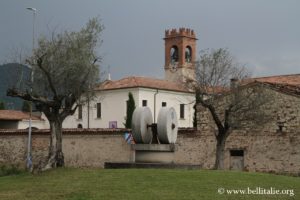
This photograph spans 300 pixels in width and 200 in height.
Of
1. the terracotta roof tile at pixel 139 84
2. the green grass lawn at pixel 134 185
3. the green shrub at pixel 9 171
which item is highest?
the terracotta roof tile at pixel 139 84

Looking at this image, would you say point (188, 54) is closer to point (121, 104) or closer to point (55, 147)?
point (121, 104)

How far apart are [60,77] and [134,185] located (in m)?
8.80

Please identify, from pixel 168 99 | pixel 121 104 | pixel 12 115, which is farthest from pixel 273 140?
pixel 12 115

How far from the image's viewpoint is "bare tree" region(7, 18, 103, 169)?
2148 centimetres

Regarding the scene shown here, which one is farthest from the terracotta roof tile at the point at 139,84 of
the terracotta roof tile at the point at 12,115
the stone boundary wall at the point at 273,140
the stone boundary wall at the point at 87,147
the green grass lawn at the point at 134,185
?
the green grass lawn at the point at 134,185

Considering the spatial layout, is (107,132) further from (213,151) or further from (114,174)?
(114,174)

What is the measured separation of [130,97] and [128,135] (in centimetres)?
2493

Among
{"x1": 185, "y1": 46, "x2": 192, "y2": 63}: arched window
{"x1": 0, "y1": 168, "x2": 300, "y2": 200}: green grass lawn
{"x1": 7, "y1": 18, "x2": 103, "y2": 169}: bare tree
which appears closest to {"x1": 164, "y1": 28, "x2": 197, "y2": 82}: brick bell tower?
{"x1": 185, "y1": 46, "x2": 192, "y2": 63}: arched window

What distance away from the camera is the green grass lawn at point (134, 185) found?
14.6 metres

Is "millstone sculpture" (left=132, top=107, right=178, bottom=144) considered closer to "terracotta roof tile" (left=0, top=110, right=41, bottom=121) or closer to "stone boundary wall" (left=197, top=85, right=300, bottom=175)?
"stone boundary wall" (left=197, top=85, right=300, bottom=175)

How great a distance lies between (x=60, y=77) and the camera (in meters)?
23.1

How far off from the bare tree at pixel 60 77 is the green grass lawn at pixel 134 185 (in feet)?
10.4

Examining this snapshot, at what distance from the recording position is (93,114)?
2463 inches

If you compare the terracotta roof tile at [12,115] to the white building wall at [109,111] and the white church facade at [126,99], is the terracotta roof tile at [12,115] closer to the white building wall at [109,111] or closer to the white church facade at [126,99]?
the white church facade at [126,99]
